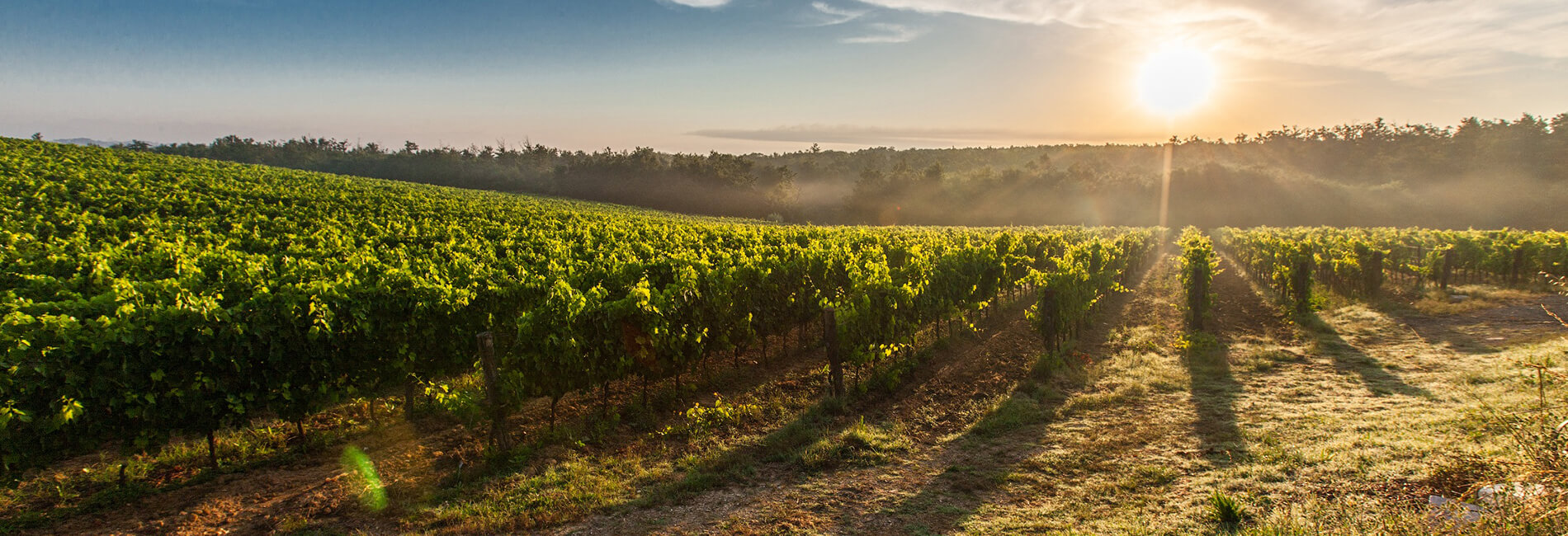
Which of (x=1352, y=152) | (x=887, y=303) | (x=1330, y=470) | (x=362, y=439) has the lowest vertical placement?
(x=362, y=439)

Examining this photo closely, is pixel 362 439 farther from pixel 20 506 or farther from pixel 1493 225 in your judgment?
pixel 1493 225

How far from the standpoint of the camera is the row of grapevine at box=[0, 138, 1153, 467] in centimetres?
595

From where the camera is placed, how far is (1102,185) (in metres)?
78.7

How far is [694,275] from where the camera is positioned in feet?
33.5

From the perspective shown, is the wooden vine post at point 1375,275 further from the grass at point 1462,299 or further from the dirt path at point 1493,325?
the dirt path at point 1493,325

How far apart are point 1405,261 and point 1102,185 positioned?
58735 mm

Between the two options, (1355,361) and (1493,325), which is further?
A: (1493,325)

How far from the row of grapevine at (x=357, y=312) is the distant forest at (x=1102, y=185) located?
51.1 m

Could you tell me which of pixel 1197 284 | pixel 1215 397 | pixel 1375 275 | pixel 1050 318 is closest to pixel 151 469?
pixel 1050 318

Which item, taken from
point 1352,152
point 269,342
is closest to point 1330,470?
point 269,342

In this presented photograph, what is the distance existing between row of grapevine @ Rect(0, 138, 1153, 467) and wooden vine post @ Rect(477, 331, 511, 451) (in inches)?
10.1

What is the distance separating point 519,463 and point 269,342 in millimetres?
3116

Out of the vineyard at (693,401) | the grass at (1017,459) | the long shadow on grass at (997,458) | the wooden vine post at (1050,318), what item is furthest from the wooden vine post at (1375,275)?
the long shadow on grass at (997,458)

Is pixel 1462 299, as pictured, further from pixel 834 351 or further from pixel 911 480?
pixel 911 480
